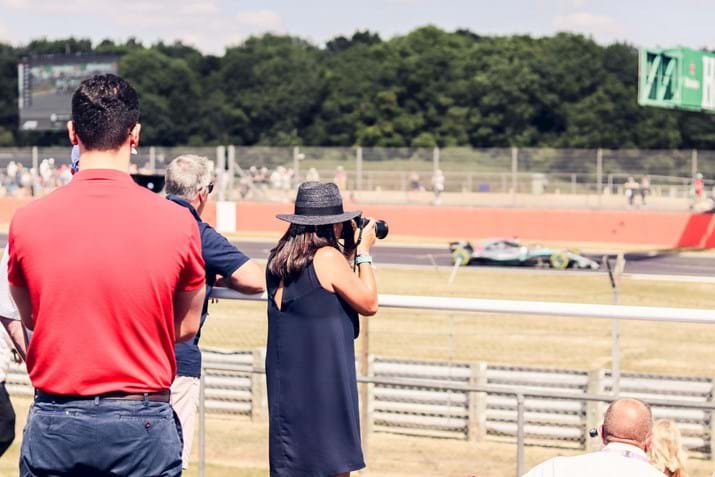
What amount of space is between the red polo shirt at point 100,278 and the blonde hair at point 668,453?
1905 millimetres

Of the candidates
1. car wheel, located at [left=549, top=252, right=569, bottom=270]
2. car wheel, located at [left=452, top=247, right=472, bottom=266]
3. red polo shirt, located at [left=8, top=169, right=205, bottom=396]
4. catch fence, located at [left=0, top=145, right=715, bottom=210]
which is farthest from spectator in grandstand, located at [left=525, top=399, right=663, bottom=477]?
catch fence, located at [left=0, top=145, right=715, bottom=210]

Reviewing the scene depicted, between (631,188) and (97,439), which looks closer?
(97,439)

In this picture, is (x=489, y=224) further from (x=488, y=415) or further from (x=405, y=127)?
(x=405, y=127)

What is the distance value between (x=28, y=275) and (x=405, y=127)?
8235 centimetres

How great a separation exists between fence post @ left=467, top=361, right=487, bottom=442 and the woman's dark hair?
17.4 ft

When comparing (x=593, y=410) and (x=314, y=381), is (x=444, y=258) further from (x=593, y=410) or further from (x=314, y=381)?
(x=314, y=381)

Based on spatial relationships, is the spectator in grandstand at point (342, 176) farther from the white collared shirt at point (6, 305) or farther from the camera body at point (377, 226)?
the white collared shirt at point (6, 305)

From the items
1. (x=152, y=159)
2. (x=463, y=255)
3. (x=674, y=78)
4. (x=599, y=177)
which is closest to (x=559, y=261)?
(x=463, y=255)

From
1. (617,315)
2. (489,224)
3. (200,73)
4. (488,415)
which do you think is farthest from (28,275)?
(200,73)

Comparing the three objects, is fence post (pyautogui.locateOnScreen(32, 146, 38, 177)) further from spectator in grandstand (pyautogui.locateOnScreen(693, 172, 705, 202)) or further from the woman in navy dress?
the woman in navy dress

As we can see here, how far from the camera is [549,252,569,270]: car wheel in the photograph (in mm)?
27688

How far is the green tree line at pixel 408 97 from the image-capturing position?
80000 millimetres

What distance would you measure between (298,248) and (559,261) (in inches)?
962

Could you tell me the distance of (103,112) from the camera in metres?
2.96
